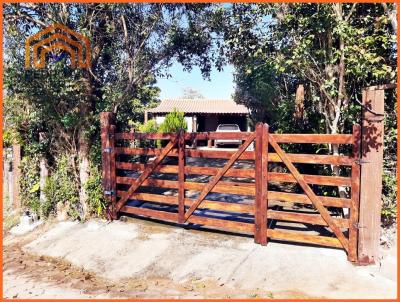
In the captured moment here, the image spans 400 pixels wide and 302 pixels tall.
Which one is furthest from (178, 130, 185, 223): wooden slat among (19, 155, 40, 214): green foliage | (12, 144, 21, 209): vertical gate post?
(12, 144, 21, 209): vertical gate post

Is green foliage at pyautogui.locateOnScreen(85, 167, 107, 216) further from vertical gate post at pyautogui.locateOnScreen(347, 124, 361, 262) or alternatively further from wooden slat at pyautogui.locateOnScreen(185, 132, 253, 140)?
vertical gate post at pyautogui.locateOnScreen(347, 124, 361, 262)

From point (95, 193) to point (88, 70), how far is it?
3006 millimetres

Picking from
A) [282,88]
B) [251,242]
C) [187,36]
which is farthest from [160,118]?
Answer: [251,242]

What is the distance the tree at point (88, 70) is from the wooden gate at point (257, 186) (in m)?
0.81

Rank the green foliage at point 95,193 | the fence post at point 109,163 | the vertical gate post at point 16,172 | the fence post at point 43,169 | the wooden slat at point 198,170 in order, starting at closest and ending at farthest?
the wooden slat at point 198,170
the fence post at point 109,163
the green foliage at point 95,193
the fence post at point 43,169
the vertical gate post at point 16,172

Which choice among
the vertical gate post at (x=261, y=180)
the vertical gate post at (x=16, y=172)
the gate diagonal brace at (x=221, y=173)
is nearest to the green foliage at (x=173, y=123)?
the vertical gate post at (x=16, y=172)

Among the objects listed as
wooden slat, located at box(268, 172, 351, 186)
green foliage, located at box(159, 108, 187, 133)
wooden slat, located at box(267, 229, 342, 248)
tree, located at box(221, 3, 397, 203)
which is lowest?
wooden slat, located at box(267, 229, 342, 248)

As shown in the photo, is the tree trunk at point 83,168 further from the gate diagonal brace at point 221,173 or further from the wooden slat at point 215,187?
the gate diagonal brace at point 221,173

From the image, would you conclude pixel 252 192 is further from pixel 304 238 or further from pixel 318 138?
pixel 318 138

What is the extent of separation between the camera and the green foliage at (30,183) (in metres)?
8.90

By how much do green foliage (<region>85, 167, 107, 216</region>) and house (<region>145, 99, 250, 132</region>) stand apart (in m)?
24.2

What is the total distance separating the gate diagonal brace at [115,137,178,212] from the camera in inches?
276

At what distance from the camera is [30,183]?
29.8 ft

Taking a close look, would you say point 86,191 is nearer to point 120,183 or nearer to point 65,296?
point 120,183
